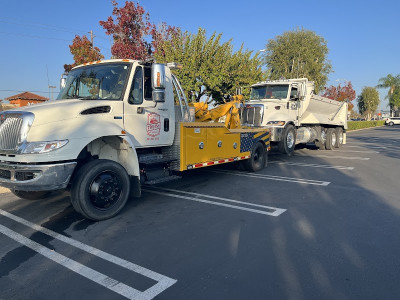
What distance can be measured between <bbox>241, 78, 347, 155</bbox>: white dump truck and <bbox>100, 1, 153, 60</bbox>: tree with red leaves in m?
6.45

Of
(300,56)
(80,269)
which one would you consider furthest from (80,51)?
(300,56)

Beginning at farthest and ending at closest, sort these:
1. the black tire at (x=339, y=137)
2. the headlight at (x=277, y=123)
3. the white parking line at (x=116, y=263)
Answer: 1. the black tire at (x=339, y=137)
2. the headlight at (x=277, y=123)
3. the white parking line at (x=116, y=263)

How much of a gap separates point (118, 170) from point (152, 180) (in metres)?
0.86

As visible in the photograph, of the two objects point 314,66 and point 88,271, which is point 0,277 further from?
point 314,66

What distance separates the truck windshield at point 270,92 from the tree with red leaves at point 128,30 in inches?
254

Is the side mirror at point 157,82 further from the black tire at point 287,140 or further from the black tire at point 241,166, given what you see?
the black tire at point 287,140

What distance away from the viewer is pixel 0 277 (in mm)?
3234

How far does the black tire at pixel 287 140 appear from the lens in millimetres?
11336

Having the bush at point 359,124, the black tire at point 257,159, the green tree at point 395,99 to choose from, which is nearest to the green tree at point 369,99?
the green tree at point 395,99

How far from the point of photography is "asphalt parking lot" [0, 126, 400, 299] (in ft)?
9.89

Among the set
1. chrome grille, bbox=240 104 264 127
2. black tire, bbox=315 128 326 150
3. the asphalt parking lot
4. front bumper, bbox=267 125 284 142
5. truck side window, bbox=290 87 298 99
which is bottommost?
the asphalt parking lot

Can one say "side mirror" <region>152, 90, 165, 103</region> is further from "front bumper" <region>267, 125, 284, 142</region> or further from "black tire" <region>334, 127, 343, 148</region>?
"black tire" <region>334, 127, 343, 148</region>

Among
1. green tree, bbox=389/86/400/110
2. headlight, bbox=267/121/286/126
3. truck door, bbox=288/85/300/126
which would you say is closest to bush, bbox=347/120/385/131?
truck door, bbox=288/85/300/126

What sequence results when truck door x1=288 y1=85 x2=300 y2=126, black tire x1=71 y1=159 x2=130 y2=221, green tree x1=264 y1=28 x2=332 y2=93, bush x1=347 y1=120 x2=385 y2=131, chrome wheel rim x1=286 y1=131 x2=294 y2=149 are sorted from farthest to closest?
bush x1=347 y1=120 x2=385 y2=131 < green tree x1=264 y1=28 x2=332 y2=93 < truck door x1=288 y1=85 x2=300 y2=126 < chrome wheel rim x1=286 y1=131 x2=294 y2=149 < black tire x1=71 y1=159 x2=130 y2=221
